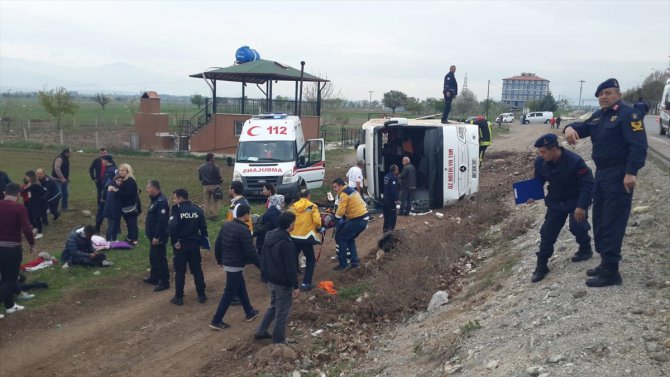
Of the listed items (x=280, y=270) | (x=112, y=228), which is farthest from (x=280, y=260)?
(x=112, y=228)

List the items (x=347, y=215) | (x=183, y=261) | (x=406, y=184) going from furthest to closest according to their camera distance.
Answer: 1. (x=406, y=184)
2. (x=347, y=215)
3. (x=183, y=261)

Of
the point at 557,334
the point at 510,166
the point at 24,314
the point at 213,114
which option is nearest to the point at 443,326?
the point at 557,334

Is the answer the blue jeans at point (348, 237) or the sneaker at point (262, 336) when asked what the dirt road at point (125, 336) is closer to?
the sneaker at point (262, 336)

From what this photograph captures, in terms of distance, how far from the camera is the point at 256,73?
94.8ft

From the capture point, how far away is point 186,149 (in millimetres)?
33594

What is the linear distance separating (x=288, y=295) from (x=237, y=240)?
115cm

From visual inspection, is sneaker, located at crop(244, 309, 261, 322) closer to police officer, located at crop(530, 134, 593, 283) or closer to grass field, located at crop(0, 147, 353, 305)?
grass field, located at crop(0, 147, 353, 305)

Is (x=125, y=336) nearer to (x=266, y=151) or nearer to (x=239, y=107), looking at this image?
(x=266, y=151)

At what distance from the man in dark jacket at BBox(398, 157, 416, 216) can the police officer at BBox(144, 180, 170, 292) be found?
691 centimetres

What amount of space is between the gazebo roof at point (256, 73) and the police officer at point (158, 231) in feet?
64.8

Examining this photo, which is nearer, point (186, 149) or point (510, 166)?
point (510, 166)

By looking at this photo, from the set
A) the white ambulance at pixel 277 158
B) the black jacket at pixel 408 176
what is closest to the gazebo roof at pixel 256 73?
the white ambulance at pixel 277 158

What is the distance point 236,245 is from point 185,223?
1.26 m

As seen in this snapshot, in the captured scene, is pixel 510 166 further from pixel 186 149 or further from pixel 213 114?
pixel 186 149
